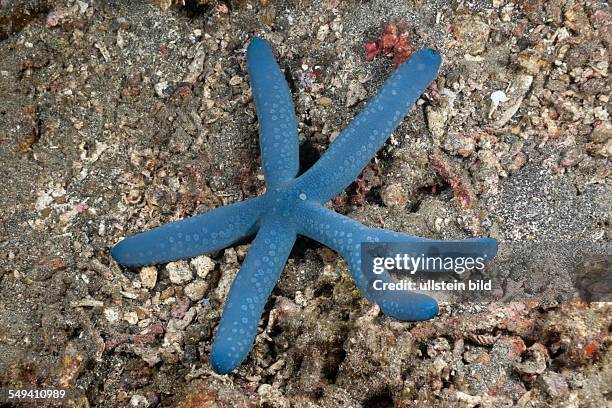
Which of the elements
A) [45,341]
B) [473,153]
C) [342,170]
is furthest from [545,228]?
[45,341]

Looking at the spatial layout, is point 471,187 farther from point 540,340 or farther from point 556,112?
point 540,340

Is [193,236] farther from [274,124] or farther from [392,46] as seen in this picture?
[392,46]

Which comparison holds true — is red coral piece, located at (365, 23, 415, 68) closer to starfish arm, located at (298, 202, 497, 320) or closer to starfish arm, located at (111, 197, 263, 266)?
→ starfish arm, located at (298, 202, 497, 320)

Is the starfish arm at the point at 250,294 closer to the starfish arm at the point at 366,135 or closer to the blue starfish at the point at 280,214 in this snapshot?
the blue starfish at the point at 280,214

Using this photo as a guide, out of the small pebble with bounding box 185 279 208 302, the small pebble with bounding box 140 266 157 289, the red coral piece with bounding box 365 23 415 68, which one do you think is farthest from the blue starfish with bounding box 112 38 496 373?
the red coral piece with bounding box 365 23 415 68

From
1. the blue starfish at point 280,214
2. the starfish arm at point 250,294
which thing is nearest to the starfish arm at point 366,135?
the blue starfish at point 280,214

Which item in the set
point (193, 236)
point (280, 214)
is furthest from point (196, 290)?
point (280, 214)
